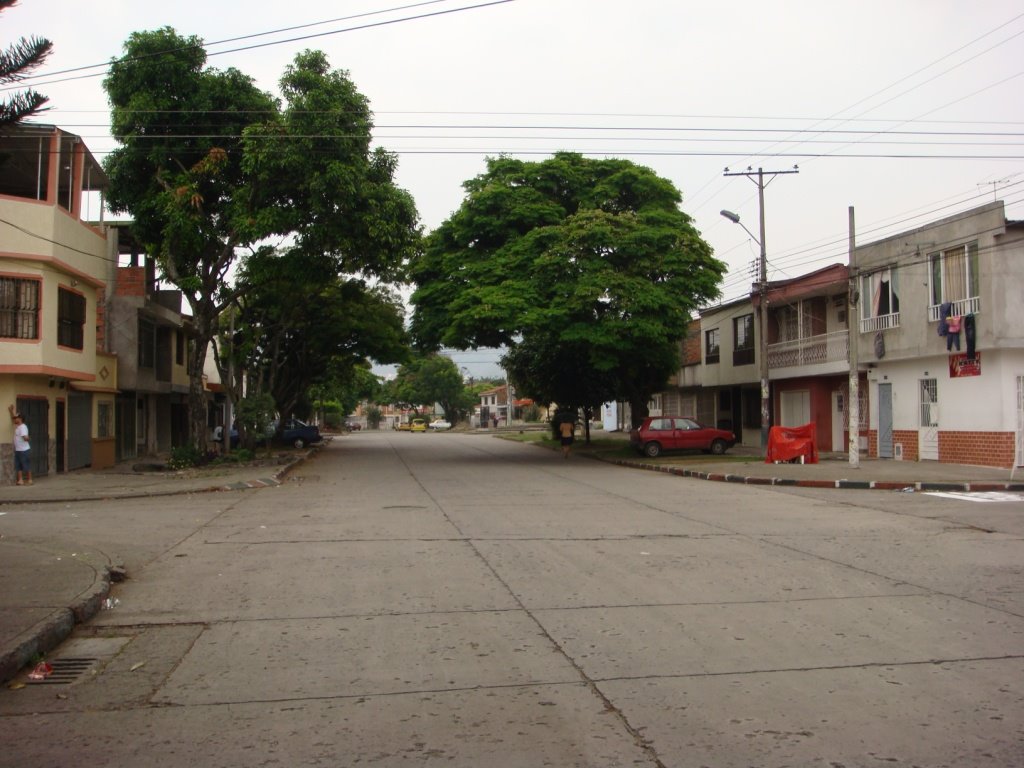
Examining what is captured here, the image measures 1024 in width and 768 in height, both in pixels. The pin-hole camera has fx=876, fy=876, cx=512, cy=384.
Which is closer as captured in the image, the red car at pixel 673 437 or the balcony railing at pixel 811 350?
the balcony railing at pixel 811 350

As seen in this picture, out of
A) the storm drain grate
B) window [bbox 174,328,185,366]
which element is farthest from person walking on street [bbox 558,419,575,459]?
the storm drain grate

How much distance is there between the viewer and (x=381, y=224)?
2472cm

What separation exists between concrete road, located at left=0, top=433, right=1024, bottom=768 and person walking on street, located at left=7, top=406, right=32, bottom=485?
8.42 metres

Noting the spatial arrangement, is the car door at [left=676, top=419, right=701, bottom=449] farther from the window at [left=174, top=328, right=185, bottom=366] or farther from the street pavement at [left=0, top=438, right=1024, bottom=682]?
the window at [left=174, top=328, right=185, bottom=366]

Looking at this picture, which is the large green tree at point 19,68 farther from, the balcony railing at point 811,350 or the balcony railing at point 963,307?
the balcony railing at point 811,350

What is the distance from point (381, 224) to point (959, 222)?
15864 mm

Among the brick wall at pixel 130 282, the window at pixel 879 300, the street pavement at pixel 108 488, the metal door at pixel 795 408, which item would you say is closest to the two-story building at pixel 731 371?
the metal door at pixel 795 408

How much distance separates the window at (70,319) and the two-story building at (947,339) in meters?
21.2

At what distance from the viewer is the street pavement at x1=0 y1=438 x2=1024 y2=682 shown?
7.09 metres

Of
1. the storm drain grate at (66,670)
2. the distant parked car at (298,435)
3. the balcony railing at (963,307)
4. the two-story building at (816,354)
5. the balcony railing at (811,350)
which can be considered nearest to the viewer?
the storm drain grate at (66,670)

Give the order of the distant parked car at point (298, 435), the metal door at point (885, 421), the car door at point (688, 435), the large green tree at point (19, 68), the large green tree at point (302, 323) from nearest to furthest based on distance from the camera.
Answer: the large green tree at point (19, 68), the large green tree at point (302, 323), the metal door at point (885, 421), the car door at point (688, 435), the distant parked car at point (298, 435)

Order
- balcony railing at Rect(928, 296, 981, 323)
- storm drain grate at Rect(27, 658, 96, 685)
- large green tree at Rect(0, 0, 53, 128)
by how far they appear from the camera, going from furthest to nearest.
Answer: balcony railing at Rect(928, 296, 981, 323) → storm drain grate at Rect(27, 658, 96, 685) → large green tree at Rect(0, 0, 53, 128)

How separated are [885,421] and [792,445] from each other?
460 cm

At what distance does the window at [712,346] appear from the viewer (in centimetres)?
4130
